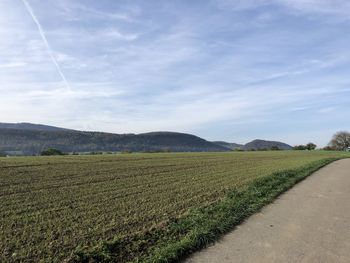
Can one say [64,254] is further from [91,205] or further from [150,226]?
[91,205]

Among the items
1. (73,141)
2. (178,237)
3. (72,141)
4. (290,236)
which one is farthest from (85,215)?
(72,141)

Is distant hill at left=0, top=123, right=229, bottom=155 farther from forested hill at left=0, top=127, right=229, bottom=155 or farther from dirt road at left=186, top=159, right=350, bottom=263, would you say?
dirt road at left=186, top=159, right=350, bottom=263

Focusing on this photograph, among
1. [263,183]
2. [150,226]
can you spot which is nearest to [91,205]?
[150,226]

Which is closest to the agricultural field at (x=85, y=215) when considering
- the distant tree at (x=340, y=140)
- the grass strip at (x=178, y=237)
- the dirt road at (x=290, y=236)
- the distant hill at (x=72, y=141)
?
the grass strip at (x=178, y=237)

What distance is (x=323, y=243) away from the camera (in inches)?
336

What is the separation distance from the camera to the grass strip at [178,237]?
731cm

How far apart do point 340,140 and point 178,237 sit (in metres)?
157

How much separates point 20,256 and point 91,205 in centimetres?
544

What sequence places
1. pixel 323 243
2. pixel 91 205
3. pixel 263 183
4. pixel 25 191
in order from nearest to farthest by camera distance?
1. pixel 323 243
2. pixel 91 205
3. pixel 25 191
4. pixel 263 183

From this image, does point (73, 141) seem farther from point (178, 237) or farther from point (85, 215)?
point (178, 237)

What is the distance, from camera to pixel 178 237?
347 inches

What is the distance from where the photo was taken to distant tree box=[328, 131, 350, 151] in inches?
5989

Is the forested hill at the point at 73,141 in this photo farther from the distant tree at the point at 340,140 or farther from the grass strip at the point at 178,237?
the grass strip at the point at 178,237

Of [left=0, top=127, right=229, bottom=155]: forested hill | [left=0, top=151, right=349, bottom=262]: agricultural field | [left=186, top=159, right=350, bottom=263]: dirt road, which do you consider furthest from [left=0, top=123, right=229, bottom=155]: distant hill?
[left=186, top=159, right=350, bottom=263]: dirt road
